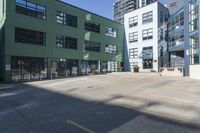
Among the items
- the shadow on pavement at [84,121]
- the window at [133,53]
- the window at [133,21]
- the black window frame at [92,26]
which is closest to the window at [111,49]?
the window at [133,53]

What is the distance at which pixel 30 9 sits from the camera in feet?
94.0

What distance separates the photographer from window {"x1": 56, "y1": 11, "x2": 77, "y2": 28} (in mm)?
32803

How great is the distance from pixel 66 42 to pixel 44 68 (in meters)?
6.24

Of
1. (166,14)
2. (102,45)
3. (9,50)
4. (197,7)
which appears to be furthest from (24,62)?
(166,14)

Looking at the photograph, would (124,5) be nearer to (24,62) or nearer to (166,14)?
(166,14)

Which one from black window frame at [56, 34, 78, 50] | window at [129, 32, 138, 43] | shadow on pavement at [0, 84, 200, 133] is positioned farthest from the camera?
window at [129, 32, 138, 43]

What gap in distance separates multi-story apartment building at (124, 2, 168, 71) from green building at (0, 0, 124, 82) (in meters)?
5.22

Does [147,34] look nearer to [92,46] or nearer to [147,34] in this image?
[147,34]

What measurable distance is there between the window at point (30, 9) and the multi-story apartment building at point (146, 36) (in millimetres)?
22244

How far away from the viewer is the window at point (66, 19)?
32.8 meters

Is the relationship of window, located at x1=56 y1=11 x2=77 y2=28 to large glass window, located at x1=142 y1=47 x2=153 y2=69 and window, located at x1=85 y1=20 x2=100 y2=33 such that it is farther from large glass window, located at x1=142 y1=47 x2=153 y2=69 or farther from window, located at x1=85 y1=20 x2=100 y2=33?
large glass window, located at x1=142 y1=47 x2=153 y2=69

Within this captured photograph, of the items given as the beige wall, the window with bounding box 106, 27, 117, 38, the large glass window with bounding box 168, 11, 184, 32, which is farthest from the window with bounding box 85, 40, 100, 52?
the beige wall

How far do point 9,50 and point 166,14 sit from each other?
111 ft

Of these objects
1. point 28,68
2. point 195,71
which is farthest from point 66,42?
point 195,71
